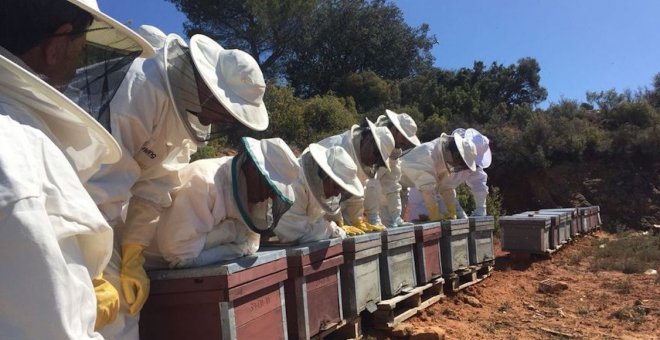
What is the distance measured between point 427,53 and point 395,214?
2895 cm

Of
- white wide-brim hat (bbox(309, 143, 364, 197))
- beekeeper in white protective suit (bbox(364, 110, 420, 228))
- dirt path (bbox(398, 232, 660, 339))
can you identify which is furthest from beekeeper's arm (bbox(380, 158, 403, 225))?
white wide-brim hat (bbox(309, 143, 364, 197))

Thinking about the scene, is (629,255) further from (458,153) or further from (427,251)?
(427,251)

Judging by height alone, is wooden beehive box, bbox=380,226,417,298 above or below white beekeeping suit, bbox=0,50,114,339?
below

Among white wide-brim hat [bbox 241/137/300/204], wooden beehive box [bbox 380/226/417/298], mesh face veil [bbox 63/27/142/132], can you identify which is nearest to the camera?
mesh face veil [bbox 63/27/142/132]

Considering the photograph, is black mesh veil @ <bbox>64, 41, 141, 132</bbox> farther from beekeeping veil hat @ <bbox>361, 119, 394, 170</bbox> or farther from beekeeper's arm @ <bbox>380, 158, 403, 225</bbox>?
beekeeper's arm @ <bbox>380, 158, 403, 225</bbox>

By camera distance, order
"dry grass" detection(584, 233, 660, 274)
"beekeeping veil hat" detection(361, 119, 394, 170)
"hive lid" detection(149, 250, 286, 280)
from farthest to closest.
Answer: "dry grass" detection(584, 233, 660, 274)
"beekeeping veil hat" detection(361, 119, 394, 170)
"hive lid" detection(149, 250, 286, 280)

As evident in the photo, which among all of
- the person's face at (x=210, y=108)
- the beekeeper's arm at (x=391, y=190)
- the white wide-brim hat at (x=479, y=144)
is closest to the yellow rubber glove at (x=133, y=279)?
the person's face at (x=210, y=108)

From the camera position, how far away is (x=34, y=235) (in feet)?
2.69

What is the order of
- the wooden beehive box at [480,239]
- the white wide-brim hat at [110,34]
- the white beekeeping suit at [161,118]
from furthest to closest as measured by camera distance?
the wooden beehive box at [480,239] → the white beekeeping suit at [161,118] → the white wide-brim hat at [110,34]

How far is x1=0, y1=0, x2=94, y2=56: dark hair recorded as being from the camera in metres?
1.15

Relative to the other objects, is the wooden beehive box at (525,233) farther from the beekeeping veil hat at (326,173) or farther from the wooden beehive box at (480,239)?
the beekeeping veil hat at (326,173)

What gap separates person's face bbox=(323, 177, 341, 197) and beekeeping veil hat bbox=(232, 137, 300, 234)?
1059mm

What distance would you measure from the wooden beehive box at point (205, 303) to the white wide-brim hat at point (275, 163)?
445mm

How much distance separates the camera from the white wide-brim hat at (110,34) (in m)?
1.40
